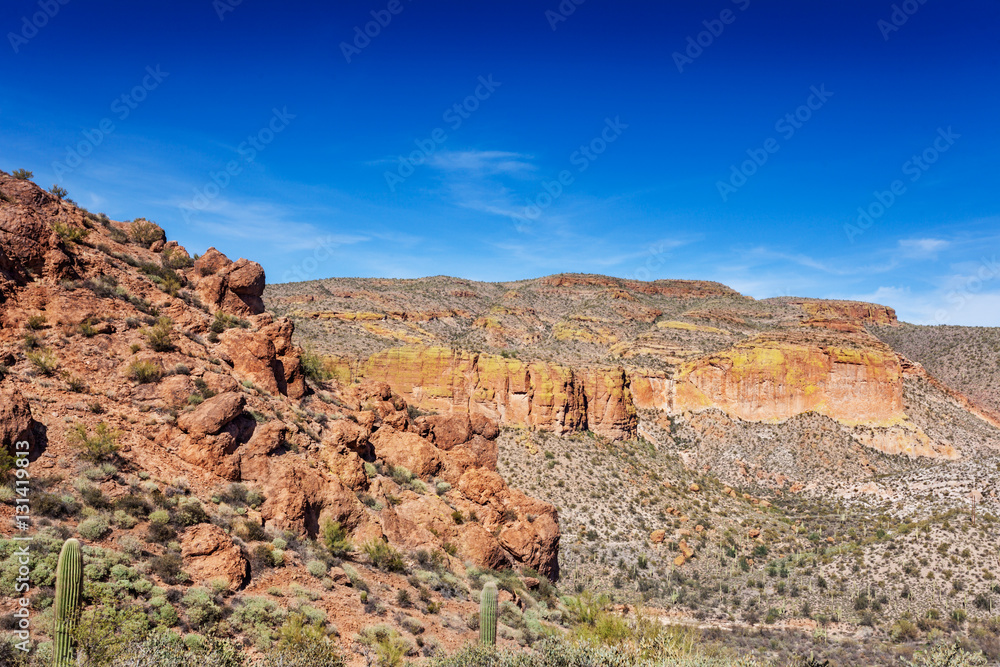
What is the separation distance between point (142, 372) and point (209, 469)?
10.7 feet

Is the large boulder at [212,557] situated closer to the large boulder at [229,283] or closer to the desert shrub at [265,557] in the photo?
the desert shrub at [265,557]

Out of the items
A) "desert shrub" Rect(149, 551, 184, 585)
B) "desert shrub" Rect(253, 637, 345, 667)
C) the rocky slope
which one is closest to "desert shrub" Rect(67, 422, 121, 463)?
"desert shrub" Rect(149, 551, 184, 585)

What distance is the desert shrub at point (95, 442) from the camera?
40.3 feet

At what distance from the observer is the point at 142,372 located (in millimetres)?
14953

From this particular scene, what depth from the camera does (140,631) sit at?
930 cm

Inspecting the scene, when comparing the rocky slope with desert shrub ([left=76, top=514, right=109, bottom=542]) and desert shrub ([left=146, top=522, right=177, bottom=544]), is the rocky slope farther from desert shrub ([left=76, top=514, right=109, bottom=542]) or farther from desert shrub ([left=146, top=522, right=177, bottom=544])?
desert shrub ([left=76, top=514, right=109, bottom=542])

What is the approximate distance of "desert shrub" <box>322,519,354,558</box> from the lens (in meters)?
14.3

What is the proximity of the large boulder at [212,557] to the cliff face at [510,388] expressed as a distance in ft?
119

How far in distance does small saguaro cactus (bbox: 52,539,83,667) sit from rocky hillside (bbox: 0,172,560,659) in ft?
2.19

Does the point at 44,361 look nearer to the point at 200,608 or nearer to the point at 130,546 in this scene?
the point at 130,546

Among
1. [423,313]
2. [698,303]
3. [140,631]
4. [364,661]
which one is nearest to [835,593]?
[364,661]

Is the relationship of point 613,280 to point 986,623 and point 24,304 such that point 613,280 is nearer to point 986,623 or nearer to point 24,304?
point 986,623

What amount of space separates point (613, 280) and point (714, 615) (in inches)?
3709

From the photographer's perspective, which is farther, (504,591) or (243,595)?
(504,591)
